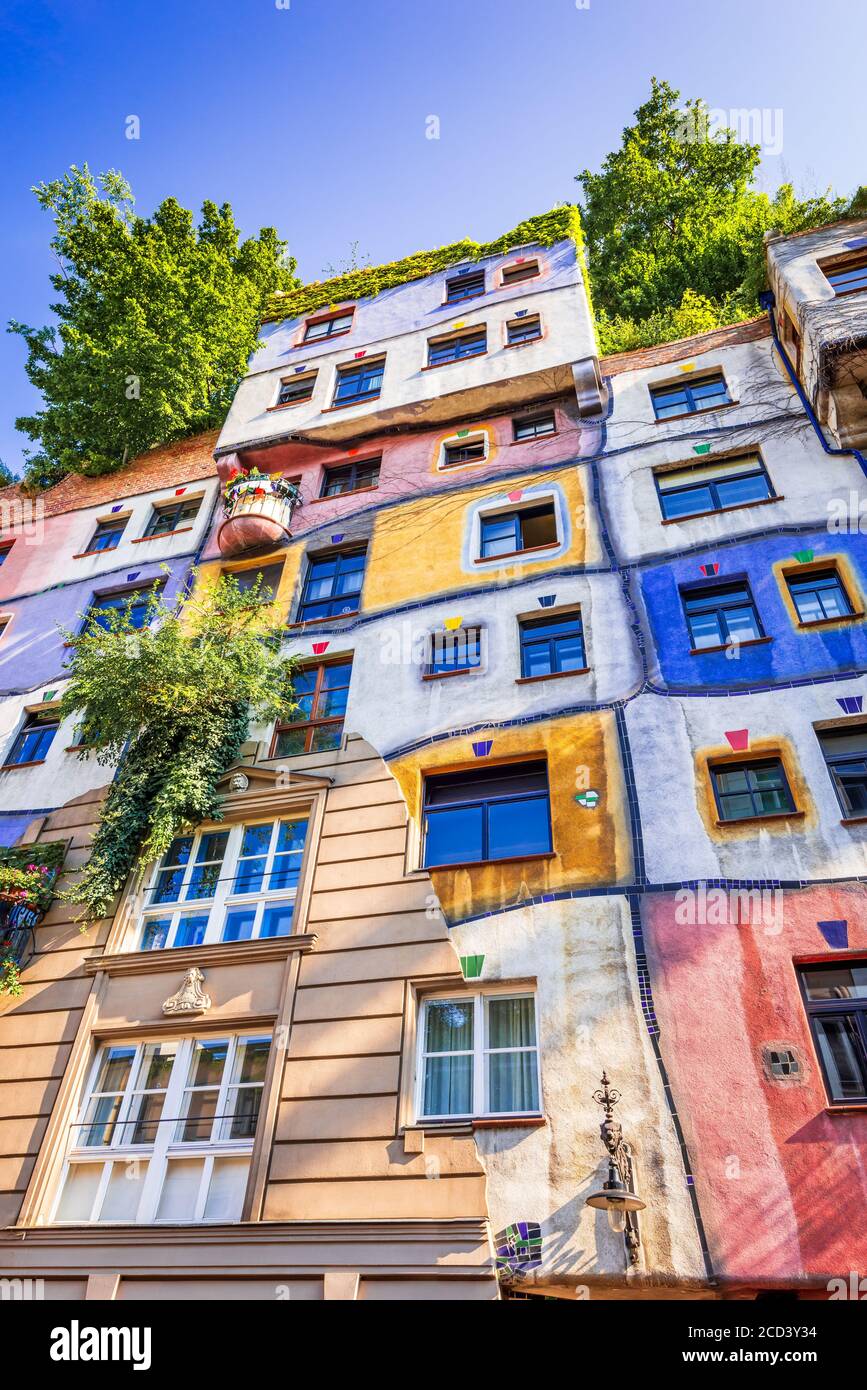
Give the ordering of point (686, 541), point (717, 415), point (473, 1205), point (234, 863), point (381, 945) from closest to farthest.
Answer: point (473, 1205) < point (381, 945) < point (234, 863) < point (686, 541) < point (717, 415)

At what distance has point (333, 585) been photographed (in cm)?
1689

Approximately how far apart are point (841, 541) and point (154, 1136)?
38.5 feet

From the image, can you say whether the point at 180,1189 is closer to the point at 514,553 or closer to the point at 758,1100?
the point at 758,1100

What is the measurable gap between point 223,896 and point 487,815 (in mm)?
3688

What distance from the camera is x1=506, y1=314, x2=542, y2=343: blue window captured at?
1946cm

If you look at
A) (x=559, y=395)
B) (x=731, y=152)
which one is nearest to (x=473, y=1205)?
(x=559, y=395)

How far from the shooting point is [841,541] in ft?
42.8

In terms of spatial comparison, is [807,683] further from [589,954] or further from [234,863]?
[234,863]

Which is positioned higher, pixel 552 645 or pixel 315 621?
pixel 315 621

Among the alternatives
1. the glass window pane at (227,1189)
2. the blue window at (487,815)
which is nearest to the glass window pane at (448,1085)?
the glass window pane at (227,1189)

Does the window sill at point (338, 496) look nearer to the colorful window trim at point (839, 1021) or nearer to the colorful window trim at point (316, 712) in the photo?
the colorful window trim at point (316, 712)

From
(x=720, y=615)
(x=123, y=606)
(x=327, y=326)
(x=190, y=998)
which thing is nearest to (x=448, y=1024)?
(x=190, y=998)

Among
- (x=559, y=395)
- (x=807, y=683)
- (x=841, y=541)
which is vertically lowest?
Answer: (x=807, y=683)

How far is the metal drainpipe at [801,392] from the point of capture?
1417 cm
